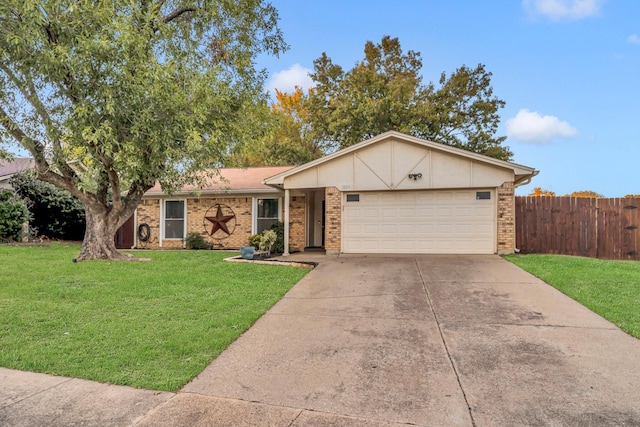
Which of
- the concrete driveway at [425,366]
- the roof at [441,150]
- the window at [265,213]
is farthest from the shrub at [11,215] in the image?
the concrete driveway at [425,366]

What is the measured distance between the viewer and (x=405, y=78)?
79.4 ft

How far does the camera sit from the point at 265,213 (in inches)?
572

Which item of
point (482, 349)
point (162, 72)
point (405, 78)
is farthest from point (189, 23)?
point (405, 78)

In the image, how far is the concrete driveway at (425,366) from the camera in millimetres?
2850

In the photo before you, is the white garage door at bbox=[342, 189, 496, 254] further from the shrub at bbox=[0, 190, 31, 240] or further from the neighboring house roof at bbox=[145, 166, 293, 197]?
the shrub at bbox=[0, 190, 31, 240]

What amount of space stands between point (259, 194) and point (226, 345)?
10.4 m

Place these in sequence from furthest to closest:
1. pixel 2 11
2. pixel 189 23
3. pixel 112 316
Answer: pixel 189 23 → pixel 2 11 → pixel 112 316

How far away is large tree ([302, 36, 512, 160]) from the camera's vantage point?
21578 millimetres

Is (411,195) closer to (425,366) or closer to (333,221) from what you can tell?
(333,221)

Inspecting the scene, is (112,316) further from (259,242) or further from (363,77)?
(363,77)

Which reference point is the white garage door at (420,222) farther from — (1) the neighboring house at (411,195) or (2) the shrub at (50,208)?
(2) the shrub at (50,208)

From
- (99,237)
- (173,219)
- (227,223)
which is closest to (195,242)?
(227,223)

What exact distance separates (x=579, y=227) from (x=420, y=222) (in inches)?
193

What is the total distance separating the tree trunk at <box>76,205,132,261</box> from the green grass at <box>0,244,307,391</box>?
50.0 inches
